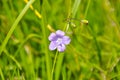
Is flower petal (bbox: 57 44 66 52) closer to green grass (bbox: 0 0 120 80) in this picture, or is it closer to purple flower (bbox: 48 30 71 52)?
purple flower (bbox: 48 30 71 52)

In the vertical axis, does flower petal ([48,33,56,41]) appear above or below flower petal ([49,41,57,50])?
above

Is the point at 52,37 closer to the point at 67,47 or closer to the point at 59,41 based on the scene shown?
the point at 59,41

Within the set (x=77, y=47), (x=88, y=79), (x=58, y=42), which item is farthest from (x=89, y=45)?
(x=58, y=42)

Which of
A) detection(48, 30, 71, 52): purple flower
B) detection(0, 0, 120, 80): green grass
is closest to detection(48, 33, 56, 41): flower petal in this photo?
detection(48, 30, 71, 52): purple flower

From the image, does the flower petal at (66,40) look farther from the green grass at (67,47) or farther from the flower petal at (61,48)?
the green grass at (67,47)

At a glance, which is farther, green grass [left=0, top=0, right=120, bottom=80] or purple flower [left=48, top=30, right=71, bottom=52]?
green grass [left=0, top=0, right=120, bottom=80]

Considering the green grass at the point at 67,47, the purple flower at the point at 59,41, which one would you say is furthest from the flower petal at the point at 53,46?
the green grass at the point at 67,47
